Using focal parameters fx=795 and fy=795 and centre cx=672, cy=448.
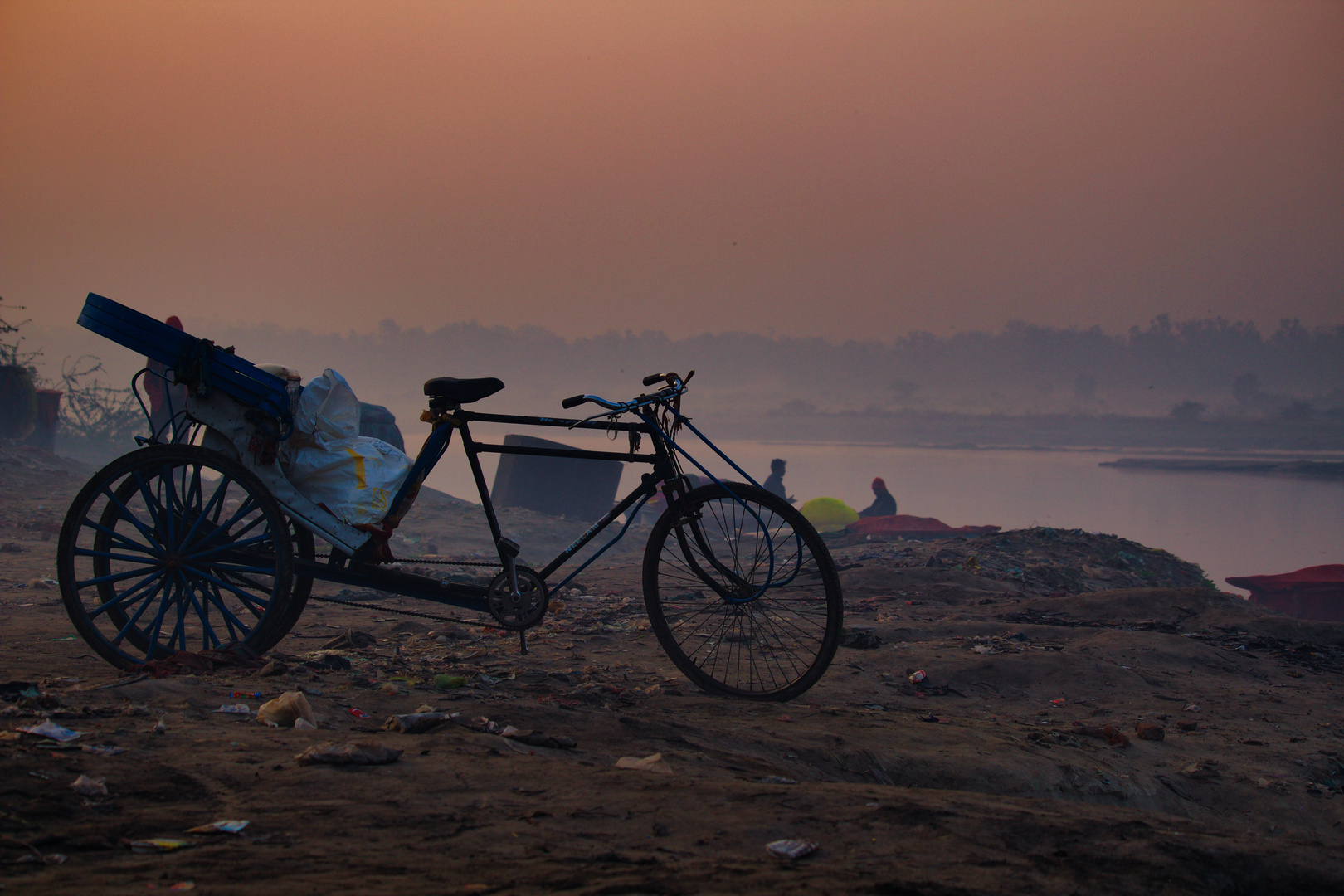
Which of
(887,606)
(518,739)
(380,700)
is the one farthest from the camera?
(887,606)

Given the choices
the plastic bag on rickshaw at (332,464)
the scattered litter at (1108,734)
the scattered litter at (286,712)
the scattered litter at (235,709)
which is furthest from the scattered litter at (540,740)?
the scattered litter at (1108,734)

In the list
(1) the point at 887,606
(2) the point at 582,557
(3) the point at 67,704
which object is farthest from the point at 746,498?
(2) the point at 582,557

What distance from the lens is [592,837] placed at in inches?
69.7

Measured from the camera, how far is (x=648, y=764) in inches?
93.0

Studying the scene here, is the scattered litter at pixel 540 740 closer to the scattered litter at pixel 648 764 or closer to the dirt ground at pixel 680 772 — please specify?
the dirt ground at pixel 680 772

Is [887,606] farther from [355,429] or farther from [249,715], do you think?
[249,715]

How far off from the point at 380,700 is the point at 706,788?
57.1 inches

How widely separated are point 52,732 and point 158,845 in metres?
0.80

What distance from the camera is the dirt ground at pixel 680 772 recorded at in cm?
160

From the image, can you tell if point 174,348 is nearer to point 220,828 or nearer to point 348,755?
point 348,755

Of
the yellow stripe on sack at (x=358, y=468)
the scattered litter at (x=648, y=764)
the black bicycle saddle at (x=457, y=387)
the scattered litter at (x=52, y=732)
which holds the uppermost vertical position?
the black bicycle saddle at (x=457, y=387)

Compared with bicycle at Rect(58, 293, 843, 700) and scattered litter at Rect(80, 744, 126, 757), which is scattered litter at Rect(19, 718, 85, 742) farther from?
bicycle at Rect(58, 293, 843, 700)

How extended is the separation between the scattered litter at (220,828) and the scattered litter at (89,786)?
12.2 inches

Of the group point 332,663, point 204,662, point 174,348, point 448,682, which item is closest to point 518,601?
point 448,682
